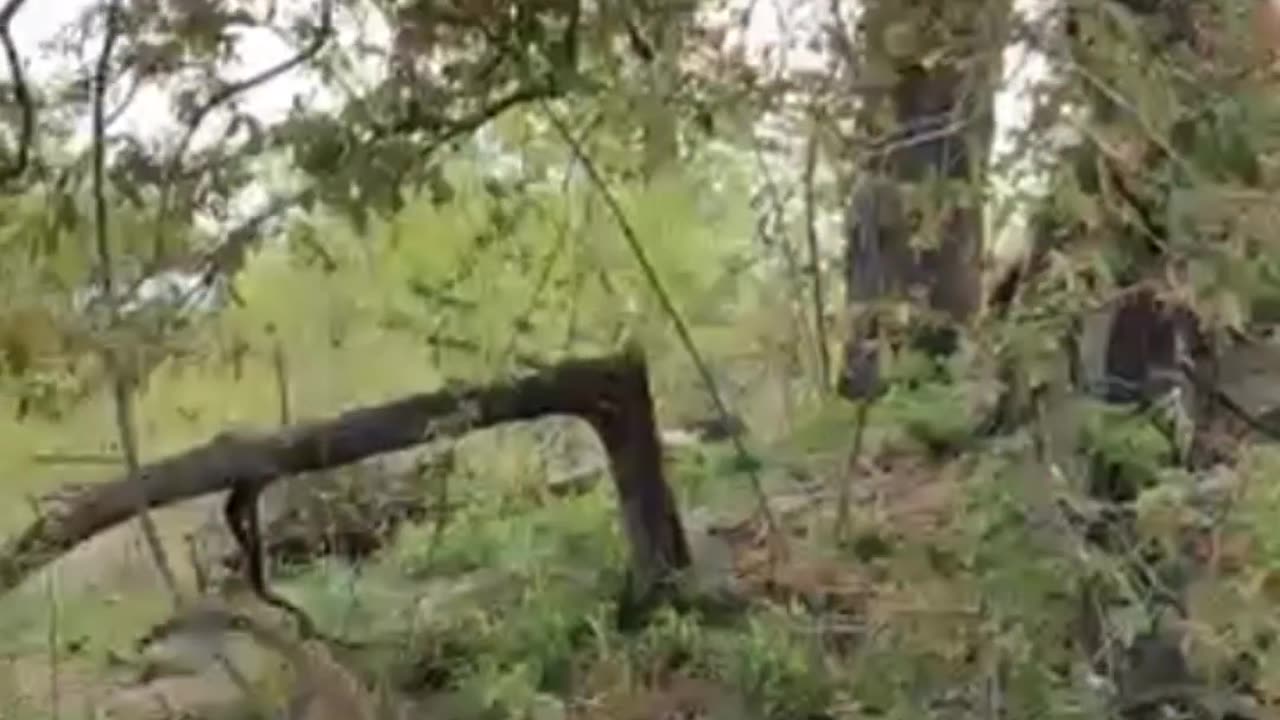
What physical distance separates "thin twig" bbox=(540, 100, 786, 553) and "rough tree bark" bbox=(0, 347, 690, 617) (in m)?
0.14

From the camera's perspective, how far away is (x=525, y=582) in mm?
3303

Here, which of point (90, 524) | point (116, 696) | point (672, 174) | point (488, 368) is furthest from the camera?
point (116, 696)

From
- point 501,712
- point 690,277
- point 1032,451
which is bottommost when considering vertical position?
point 501,712

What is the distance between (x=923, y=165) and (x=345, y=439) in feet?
3.40

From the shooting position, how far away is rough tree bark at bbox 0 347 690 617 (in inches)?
101

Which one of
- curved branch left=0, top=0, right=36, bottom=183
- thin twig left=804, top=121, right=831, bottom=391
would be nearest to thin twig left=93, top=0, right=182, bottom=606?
curved branch left=0, top=0, right=36, bottom=183

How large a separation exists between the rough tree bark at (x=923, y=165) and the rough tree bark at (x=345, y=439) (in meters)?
0.54

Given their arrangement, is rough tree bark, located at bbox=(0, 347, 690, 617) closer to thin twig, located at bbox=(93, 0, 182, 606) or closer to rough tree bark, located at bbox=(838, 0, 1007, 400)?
thin twig, located at bbox=(93, 0, 182, 606)

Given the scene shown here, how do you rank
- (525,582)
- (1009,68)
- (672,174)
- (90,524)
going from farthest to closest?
1. (525,582)
2. (90,524)
3. (672,174)
4. (1009,68)

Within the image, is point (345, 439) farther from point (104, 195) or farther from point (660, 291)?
point (104, 195)

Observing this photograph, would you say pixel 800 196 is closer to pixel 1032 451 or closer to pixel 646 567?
pixel 1032 451

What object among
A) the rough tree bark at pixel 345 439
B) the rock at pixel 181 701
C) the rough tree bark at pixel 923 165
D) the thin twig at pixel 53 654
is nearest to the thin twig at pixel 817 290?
the rough tree bark at pixel 923 165

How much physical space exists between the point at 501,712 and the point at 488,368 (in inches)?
17.4

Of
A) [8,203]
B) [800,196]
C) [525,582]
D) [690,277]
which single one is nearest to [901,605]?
[800,196]
